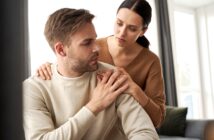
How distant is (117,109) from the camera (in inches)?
45.3

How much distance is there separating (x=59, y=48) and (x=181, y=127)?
7.74 ft

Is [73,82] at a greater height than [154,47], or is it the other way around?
[154,47]

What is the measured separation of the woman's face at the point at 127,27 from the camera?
128cm

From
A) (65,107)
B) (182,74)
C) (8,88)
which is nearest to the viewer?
(8,88)

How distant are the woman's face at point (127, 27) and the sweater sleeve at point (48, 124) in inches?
16.2

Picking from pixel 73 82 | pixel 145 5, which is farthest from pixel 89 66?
pixel 145 5

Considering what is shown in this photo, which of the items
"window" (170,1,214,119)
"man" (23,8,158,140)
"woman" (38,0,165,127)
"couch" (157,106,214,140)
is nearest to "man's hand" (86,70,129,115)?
"man" (23,8,158,140)

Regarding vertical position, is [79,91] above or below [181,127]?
above

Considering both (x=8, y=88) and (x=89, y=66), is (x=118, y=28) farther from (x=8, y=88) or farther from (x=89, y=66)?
(x=8, y=88)

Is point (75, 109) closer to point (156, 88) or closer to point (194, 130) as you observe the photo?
point (156, 88)

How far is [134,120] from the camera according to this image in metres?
1.10

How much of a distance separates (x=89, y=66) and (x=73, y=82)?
3.4 inches

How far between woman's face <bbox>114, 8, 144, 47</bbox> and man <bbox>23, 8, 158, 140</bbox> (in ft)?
0.66

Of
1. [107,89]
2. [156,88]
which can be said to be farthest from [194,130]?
[107,89]
